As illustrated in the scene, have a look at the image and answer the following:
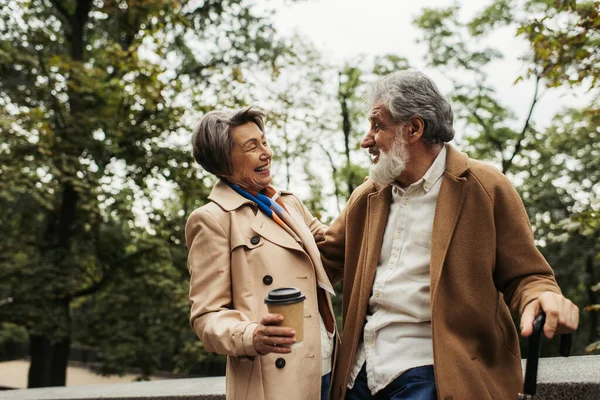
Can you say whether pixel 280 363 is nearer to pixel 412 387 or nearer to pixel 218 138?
pixel 412 387

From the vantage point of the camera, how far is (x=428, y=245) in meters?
2.41

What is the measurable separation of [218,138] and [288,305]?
3.26 feet

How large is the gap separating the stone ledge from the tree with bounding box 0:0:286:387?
5.87 meters

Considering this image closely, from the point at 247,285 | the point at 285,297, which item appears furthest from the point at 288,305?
the point at 247,285

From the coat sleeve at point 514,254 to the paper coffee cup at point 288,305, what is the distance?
773 mm

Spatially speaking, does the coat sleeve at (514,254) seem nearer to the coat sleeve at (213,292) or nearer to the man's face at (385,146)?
the man's face at (385,146)

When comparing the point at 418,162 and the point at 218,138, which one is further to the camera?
the point at 218,138

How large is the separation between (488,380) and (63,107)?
1188 cm

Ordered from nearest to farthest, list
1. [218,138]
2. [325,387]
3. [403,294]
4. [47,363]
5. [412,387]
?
[412,387], [403,294], [325,387], [218,138], [47,363]

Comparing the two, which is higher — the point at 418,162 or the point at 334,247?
the point at 418,162

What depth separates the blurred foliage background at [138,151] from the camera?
11.6 metres

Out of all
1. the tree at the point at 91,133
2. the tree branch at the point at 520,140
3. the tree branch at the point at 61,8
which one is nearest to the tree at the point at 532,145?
the tree branch at the point at 520,140

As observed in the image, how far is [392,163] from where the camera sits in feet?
8.20

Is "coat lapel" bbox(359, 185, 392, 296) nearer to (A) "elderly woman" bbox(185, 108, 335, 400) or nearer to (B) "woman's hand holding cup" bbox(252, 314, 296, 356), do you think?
(A) "elderly woman" bbox(185, 108, 335, 400)
